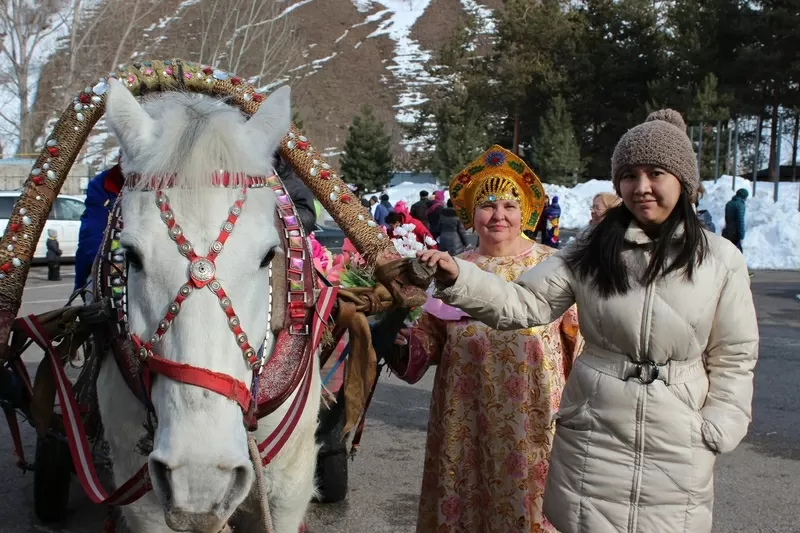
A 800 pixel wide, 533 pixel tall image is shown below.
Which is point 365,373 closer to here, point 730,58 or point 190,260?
point 190,260

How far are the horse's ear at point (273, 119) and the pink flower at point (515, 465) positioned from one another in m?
1.54

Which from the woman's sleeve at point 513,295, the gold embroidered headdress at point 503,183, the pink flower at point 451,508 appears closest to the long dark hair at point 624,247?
the woman's sleeve at point 513,295

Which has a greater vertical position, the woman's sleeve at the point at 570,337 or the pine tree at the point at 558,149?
the pine tree at the point at 558,149

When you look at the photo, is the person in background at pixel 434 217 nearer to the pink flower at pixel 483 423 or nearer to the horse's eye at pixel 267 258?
the pink flower at pixel 483 423

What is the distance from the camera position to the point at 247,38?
29.7 m

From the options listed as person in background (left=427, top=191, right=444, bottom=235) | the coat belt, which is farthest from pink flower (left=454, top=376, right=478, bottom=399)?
person in background (left=427, top=191, right=444, bottom=235)

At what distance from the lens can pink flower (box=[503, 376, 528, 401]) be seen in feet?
10.2

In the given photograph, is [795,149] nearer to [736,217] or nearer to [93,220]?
[736,217]

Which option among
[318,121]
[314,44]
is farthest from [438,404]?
[314,44]

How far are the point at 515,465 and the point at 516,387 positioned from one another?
306mm

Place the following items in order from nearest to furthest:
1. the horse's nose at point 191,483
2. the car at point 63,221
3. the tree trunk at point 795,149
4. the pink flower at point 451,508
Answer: the horse's nose at point 191,483, the pink flower at point 451,508, the car at point 63,221, the tree trunk at point 795,149

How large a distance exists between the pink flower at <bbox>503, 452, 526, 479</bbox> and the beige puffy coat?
2.04 feet

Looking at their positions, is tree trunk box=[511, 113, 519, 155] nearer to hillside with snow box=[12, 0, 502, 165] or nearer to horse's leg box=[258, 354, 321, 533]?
hillside with snow box=[12, 0, 502, 165]

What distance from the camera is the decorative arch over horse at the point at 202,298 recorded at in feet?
6.50
